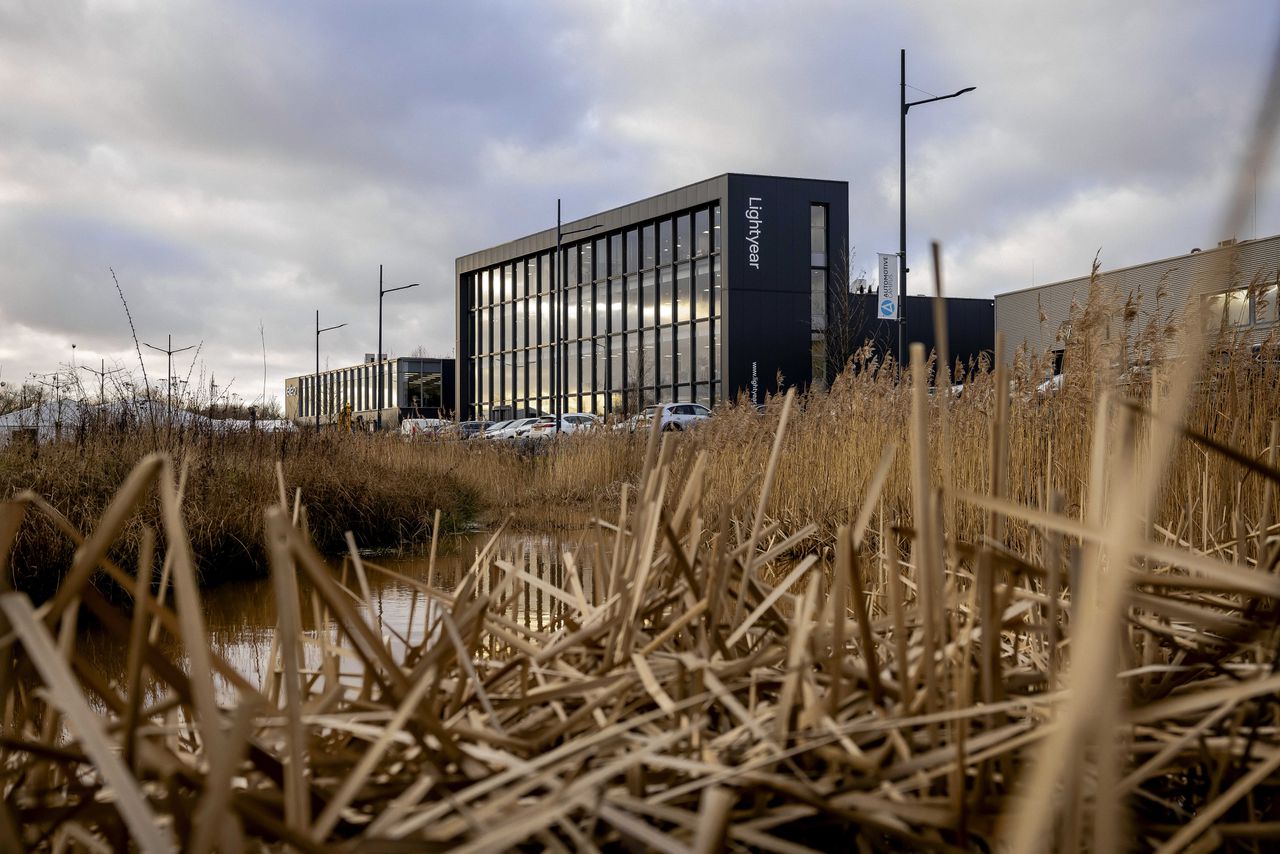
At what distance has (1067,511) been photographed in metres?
3.78

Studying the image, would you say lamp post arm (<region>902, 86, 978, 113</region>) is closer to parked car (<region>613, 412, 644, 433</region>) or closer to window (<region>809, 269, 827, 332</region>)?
parked car (<region>613, 412, 644, 433</region>)

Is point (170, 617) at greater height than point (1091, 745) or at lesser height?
greater

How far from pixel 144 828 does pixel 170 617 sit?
29 centimetres

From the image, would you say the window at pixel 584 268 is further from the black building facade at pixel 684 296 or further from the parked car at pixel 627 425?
the parked car at pixel 627 425

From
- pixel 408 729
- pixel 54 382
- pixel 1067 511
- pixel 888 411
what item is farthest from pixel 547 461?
pixel 408 729

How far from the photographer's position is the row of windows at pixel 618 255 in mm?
33125

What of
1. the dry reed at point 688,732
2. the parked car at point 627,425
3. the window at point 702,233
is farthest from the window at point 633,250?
the dry reed at point 688,732

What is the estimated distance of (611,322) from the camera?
36625 mm

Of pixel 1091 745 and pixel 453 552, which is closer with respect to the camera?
pixel 1091 745

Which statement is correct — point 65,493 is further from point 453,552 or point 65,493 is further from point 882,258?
point 882,258

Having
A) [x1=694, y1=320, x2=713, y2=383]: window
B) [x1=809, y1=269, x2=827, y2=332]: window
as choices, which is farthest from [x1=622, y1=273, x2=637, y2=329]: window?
[x1=809, y1=269, x2=827, y2=332]: window

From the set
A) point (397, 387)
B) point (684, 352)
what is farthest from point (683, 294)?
point (397, 387)

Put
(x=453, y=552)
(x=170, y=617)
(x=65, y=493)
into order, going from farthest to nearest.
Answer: (x=453, y=552), (x=65, y=493), (x=170, y=617)

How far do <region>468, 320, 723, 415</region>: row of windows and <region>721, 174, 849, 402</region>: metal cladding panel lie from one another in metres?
0.93
